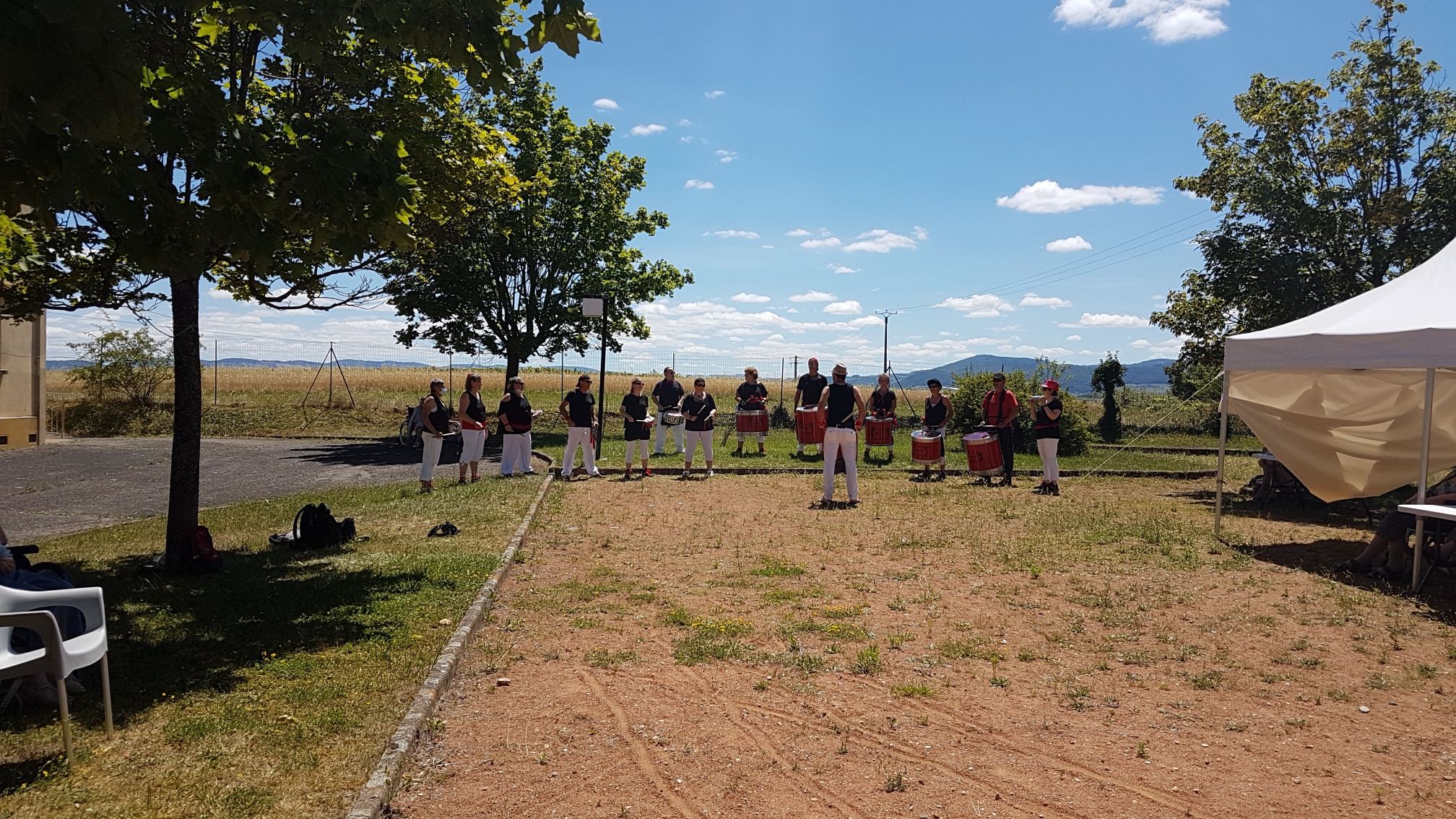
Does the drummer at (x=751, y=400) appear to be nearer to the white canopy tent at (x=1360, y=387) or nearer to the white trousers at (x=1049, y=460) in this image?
the white trousers at (x=1049, y=460)

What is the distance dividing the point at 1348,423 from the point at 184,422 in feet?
42.0

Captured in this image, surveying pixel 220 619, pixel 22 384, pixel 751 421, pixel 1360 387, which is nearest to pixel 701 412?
A: pixel 751 421

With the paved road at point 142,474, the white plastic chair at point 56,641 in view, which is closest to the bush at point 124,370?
the paved road at point 142,474

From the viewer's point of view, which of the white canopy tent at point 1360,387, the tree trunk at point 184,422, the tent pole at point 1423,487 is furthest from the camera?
the white canopy tent at point 1360,387

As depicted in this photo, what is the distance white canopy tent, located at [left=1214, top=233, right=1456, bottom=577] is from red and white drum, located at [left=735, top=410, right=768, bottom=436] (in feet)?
30.6

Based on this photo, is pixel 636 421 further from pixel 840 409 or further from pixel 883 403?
pixel 883 403

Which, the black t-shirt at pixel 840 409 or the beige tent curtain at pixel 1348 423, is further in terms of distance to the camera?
the black t-shirt at pixel 840 409

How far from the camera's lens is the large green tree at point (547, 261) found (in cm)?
2597

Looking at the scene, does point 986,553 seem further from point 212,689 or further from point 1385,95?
point 1385,95

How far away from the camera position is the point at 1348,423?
10789 millimetres

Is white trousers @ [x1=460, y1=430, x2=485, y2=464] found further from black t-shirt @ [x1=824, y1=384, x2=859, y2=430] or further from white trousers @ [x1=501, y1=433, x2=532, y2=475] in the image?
black t-shirt @ [x1=824, y1=384, x2=859, y2=430]

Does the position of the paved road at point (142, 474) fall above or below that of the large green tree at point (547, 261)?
below

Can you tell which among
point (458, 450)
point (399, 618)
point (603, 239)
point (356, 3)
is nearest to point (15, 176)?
point (356, 3)

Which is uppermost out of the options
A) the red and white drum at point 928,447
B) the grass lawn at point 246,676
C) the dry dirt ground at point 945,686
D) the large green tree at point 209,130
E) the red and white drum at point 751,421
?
the large green tree at point 209,130
